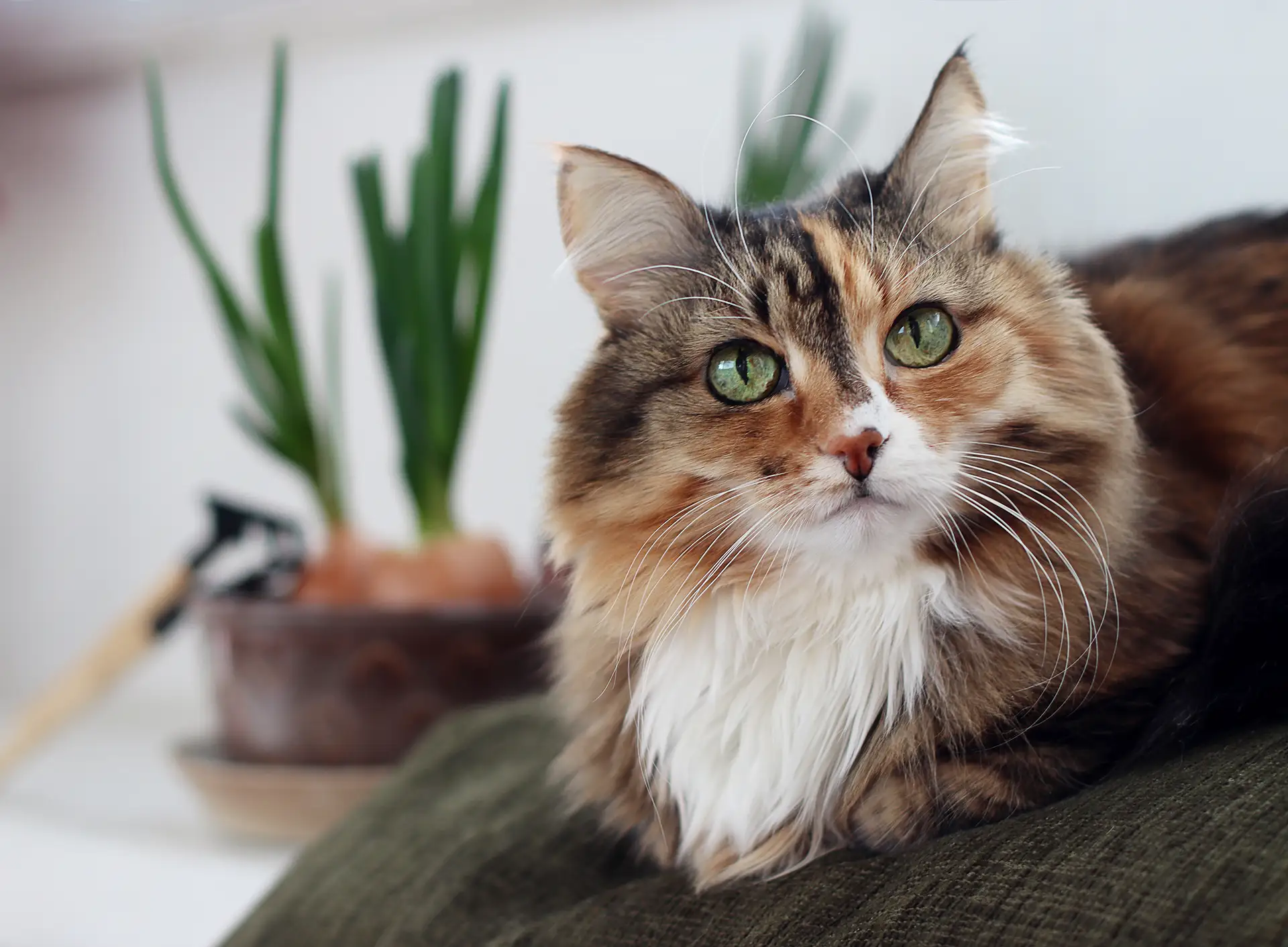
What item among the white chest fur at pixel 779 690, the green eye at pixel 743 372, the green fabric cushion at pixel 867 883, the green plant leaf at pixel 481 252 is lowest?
the green fabric cushion at pixel 867 883

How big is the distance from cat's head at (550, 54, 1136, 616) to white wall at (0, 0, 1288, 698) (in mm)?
588

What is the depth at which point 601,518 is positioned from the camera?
0.81 metres

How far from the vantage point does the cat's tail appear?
2.29 feet

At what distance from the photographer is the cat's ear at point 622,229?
0.78 m

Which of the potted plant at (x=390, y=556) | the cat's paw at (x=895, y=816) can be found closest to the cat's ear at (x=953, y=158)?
the cat's paw at (x=895, y=816)

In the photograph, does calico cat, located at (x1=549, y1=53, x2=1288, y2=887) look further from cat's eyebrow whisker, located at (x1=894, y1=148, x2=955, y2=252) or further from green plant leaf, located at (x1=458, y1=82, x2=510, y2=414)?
green plant leaf, located at (x1=458, y1=82, x2=510, y2=414)

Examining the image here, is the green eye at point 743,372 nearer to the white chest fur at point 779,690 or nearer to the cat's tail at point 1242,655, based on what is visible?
the white chest fur at point 779,690

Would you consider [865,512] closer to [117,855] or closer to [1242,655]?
[1242,655]

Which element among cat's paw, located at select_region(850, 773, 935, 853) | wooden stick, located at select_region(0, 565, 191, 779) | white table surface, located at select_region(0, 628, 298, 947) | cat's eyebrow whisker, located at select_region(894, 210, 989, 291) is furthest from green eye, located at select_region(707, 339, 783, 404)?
wooden stick, located at select_region(0, 565, 191, 779)

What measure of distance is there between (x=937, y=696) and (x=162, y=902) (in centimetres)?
101

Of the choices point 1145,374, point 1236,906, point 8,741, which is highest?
point 8,741

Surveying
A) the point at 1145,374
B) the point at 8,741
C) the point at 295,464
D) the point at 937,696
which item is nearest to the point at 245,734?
the point at 295,464

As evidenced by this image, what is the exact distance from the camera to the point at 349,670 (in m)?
1.42

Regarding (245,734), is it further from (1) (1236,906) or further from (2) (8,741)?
(1) (1236,906)
